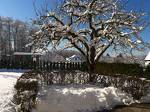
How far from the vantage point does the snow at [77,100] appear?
11.8 m

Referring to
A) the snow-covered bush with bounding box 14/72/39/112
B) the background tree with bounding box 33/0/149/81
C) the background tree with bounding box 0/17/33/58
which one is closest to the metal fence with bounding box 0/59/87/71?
the background tree with bounding box 33/0/149/81

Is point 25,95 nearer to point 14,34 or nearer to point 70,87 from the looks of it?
point 70,87

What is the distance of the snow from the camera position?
11789mm

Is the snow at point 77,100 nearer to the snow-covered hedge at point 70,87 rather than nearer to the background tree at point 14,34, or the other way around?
the snow-covered hedge at point 70,87

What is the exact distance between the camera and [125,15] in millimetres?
19859

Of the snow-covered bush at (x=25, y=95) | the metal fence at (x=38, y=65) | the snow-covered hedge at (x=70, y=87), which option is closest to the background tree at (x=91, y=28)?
the snow-covered hedge at (x=70, y=87)

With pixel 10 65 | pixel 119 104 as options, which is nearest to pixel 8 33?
pixel 10 65

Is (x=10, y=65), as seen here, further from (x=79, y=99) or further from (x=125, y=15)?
(x=79, y=99)

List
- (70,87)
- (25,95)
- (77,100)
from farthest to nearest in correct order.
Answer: (70,87)
(77,100)
(25,95)

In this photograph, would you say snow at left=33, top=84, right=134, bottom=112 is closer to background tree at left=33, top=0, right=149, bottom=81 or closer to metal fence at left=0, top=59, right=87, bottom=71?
background tree at left=33, top=0, right=149, bottom=81

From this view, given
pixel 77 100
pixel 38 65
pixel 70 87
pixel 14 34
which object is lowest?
pixel 77 100

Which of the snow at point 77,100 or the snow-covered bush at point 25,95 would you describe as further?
the snow at point 77,100

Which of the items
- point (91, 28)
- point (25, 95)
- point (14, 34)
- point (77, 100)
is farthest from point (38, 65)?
point (14, 34)

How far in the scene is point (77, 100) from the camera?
41.7 feet
